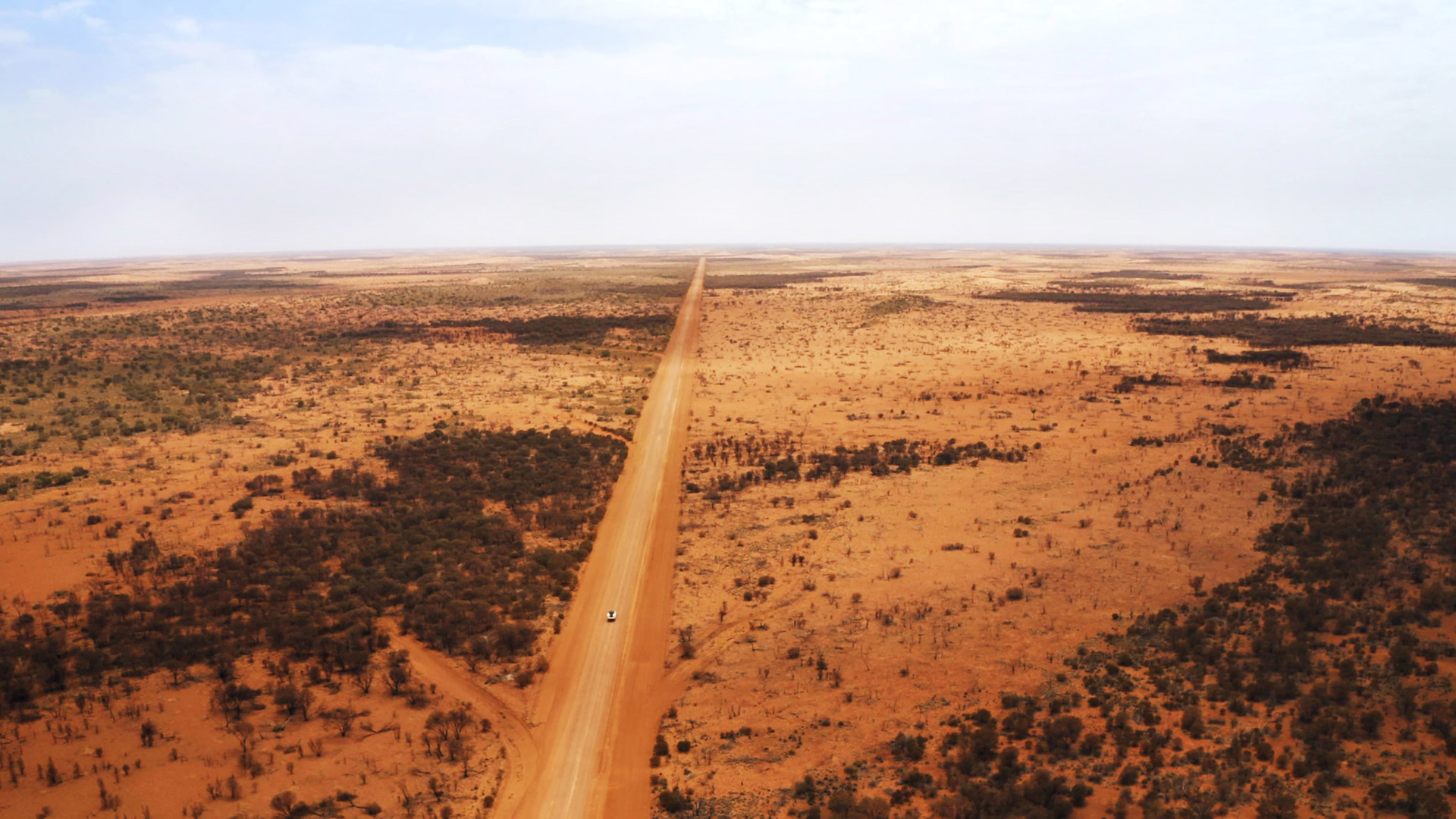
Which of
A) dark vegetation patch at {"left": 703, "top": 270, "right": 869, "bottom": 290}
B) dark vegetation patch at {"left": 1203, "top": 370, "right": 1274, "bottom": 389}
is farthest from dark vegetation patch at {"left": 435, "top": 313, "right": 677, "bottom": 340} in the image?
dark vegetation patch at {"left": 703, "top": 270, "right": 869, "bottom": 290}

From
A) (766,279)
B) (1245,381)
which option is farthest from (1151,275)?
(1245,381)

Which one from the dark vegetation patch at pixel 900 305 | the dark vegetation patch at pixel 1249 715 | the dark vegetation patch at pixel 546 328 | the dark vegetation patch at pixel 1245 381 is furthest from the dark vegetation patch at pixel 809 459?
the dark vegetation patch at pixel 900 305

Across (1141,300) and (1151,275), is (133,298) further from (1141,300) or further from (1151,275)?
(1151,275)

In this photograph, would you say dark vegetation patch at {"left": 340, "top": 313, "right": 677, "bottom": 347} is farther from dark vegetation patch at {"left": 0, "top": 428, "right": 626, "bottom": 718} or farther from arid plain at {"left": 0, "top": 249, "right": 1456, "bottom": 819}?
dark vegetation patch at {"left": 0, "top": 428, "right": 626, "bottom": 718}

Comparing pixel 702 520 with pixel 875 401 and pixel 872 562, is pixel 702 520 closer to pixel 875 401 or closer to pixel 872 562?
pixel 872 562

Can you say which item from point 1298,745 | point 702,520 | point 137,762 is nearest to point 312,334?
point 702,520

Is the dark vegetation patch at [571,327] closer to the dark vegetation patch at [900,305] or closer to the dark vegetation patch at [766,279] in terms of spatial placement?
the dark vegetation patch at [900,305]
